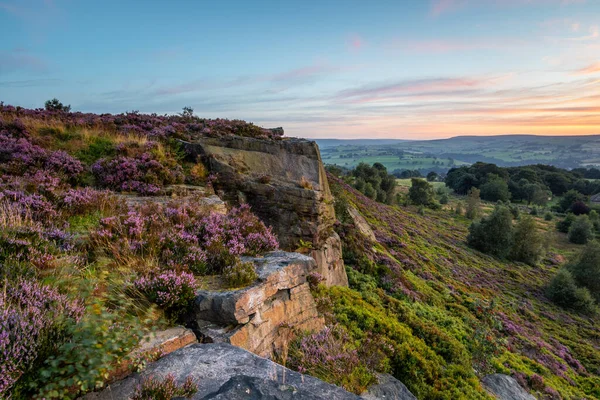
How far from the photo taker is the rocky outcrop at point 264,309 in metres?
5.34

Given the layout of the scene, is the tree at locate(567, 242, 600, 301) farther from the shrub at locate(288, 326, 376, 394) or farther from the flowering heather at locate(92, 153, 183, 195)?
the flowering heather at locate(92, 153, 183, 195)

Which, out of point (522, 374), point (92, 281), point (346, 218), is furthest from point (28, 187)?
point (522, 374)

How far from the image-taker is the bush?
31.4 metres

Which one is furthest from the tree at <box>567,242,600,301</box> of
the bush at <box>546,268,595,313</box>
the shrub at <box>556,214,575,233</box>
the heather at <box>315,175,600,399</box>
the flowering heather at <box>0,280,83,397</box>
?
the flowering heather at <box>0,280,83,397</box>

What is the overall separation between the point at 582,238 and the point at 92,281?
85883 millimetres

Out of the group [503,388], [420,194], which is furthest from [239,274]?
[420,194]

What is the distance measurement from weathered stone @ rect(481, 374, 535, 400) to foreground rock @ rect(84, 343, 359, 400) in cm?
1126

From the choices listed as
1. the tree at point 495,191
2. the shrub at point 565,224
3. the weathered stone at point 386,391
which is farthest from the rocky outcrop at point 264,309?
the tree at point 495,191

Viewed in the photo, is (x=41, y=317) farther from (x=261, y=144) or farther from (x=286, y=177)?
(x=261, y=144)

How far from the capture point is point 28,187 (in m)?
7.98

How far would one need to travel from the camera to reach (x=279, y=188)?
12.5 m

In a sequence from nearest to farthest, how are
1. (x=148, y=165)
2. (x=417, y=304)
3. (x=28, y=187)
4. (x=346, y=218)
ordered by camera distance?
(x=28, y=187)
(x=148, y=165)
(x=417, y=304)
(x=346, y=218)

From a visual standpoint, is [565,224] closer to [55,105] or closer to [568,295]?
[568,295]

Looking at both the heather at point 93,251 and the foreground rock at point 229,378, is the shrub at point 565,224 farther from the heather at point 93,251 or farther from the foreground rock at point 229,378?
the foreground rock at point 229,378
